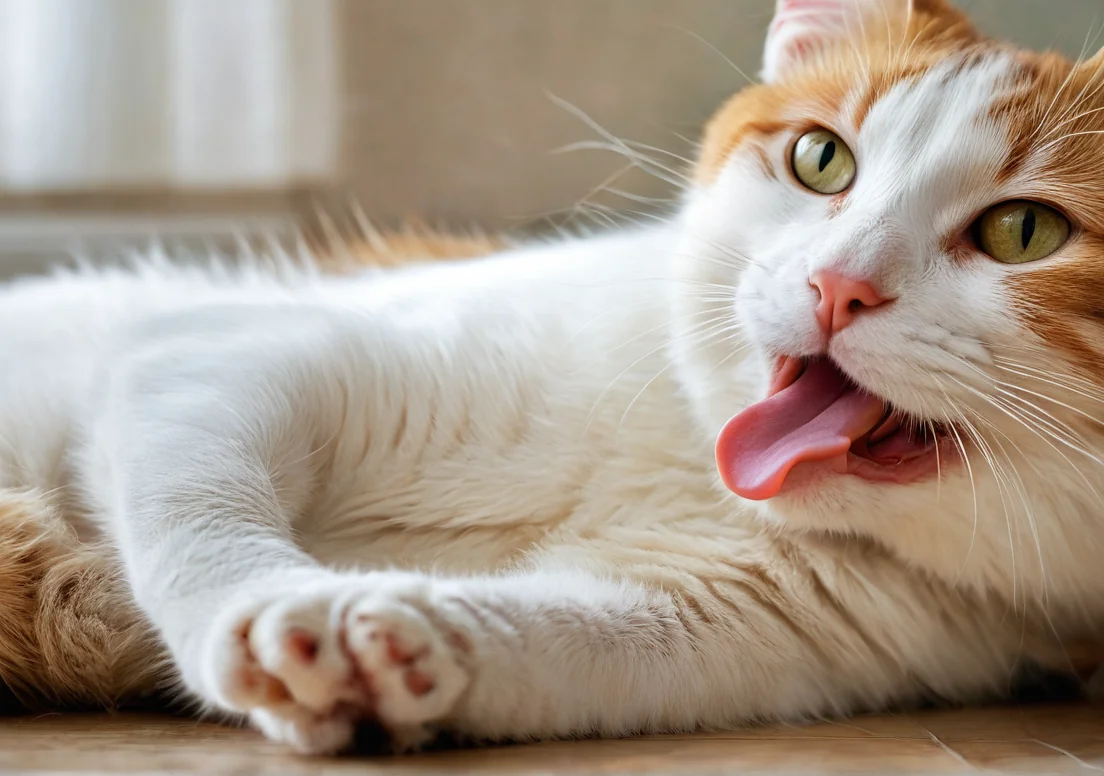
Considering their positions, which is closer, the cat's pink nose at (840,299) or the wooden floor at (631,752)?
the wooden floor at (631,752)

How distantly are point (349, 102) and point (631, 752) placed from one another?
1.67m

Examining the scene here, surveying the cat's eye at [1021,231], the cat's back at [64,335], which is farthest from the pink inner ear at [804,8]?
the cat's back at [64,335]

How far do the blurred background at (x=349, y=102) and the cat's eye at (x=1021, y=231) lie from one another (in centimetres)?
111

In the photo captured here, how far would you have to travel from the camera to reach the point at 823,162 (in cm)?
118

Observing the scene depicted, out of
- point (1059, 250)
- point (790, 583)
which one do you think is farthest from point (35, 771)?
point (1059, 250)

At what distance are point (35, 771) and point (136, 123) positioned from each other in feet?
5.61

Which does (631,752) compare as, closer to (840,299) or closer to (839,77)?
(840,299)

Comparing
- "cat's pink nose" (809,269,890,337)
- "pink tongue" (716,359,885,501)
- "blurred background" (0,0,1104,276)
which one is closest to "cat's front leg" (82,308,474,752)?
"pink tongue" (716,359,885,501)

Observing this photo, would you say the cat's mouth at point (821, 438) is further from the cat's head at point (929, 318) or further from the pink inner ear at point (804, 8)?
the pink inner ear at point (804, 8)

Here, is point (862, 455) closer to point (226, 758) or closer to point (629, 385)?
point (629, 385)

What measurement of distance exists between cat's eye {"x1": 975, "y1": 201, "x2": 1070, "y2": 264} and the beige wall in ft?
3.67

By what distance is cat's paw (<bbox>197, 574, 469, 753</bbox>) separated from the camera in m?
0.80

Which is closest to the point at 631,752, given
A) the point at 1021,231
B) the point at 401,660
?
the point at 401,660

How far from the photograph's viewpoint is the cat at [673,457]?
3.10 ft
